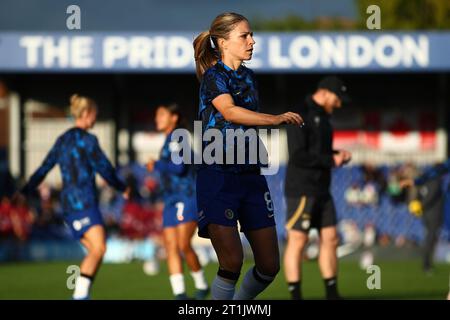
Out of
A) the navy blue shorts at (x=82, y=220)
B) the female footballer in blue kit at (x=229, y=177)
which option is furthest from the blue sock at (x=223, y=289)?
the navy blue shorts at (x=82, y=220)

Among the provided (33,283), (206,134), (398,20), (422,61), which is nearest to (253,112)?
(206,134)

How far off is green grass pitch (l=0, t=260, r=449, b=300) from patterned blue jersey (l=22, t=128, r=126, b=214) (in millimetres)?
2411

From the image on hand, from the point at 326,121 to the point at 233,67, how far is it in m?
4.38

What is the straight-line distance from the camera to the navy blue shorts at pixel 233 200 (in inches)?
300

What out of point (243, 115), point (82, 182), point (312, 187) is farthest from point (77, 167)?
point (243, 115)

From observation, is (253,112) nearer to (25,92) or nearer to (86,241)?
(86,241)

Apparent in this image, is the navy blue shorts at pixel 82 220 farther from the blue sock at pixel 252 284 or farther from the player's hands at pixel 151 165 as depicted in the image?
the blue sock at pixel 252 284

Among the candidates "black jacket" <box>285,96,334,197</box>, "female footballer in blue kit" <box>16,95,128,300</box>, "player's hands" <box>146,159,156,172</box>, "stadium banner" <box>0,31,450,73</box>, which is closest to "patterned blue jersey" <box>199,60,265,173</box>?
"female footballer in blue kit" <box>16,95,128,300</box>

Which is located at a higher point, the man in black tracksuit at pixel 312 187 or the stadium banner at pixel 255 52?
the stadium banner at pixel 255 52

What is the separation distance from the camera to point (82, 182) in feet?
36.1

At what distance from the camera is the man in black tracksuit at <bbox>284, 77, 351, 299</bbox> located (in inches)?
462

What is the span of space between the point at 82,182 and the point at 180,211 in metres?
1.73

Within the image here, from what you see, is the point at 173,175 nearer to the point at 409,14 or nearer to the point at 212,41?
the point at 212,41

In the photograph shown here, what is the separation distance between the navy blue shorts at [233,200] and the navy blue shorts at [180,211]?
15.0 feet
